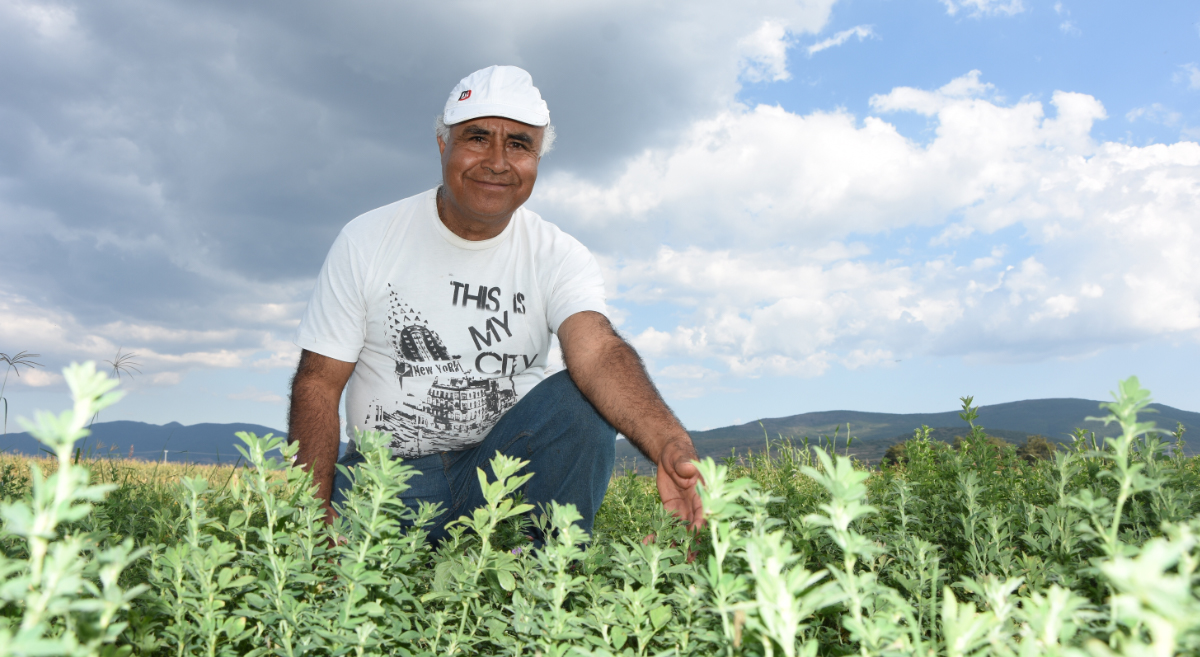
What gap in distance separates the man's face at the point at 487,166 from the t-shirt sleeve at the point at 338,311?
0.77 metres

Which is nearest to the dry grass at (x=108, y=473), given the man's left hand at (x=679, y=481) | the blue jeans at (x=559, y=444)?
the blue jeans at (x=559, y=444)

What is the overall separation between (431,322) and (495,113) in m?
1.32

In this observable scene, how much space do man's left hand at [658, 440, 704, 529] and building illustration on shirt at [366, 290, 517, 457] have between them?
1.69 metres

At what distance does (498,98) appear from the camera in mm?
4227

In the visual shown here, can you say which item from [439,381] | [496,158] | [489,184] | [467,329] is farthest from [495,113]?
[439,381]

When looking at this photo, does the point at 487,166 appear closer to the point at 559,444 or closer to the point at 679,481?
the point at 559,444

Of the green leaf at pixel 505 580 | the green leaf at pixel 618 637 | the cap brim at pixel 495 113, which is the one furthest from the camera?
the cap brim at pixel 495 113

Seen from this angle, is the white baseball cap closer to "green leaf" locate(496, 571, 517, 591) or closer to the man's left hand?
the man's left hand

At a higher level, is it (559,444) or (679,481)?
(559,444)

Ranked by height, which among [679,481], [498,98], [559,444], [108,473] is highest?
[498,98]

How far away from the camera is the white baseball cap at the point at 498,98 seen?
421 cm

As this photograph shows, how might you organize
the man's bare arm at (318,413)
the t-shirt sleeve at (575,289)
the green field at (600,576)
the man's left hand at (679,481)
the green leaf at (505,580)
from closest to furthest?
the green field at (600,576) → the green leaf at (505,580) → the man's left hand at (679,481) → the man's bare arm at (318,413) → the t-shirt sleeve at (575,289)

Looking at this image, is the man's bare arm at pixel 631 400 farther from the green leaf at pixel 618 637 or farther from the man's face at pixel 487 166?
the green leaf at pixel 618 637

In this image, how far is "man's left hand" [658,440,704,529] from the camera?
275cm
